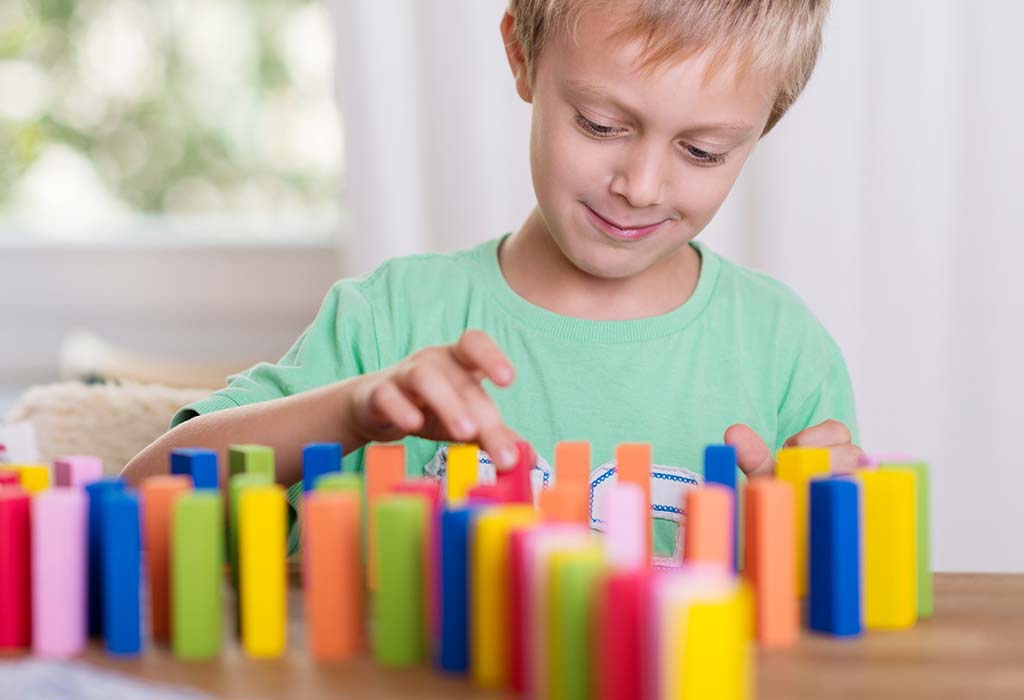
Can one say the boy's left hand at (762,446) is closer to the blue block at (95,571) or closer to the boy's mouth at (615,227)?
the boy's mouth at (615,227)

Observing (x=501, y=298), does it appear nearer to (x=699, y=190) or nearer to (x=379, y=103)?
(x=699, y=190)

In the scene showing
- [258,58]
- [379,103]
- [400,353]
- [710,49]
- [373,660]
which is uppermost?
[258,58]

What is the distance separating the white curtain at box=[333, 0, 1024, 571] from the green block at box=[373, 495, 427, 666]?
4.08 ft

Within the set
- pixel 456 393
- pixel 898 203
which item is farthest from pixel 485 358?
pixel 898 203

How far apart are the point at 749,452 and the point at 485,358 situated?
237 mm

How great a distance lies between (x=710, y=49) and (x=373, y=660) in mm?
634

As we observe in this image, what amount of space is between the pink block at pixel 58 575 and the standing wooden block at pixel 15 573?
14mm

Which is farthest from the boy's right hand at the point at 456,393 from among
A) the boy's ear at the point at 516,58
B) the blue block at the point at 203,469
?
the boy's ear at the point at 516,58

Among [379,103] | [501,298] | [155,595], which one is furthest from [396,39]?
[155,595]

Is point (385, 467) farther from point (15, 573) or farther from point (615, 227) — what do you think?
point (615, 227)

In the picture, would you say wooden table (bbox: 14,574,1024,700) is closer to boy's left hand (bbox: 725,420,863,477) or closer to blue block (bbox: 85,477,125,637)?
blue block (bbox: 85,477,125,637)

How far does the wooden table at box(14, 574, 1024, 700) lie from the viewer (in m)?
0.57

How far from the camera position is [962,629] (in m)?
0.68

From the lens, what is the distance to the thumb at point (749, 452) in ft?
3.01
